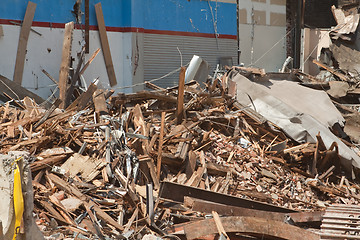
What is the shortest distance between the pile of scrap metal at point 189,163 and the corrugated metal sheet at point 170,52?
139 inches

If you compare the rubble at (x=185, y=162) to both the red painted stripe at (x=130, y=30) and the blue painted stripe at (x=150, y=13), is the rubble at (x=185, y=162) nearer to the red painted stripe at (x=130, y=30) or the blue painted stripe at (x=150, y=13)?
the red painted stripe at (x=130, y=30)

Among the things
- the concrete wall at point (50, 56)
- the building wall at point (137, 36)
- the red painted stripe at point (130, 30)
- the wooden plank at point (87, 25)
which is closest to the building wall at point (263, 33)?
the building wall at point (137, 36)

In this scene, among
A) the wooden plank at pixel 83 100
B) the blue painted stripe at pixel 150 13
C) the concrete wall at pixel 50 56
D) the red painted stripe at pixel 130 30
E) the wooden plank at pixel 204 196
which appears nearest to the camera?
the wooden plank at pixel 204 196

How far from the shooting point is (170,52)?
15391 millimetres

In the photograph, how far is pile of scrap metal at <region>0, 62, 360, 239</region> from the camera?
630 centimetres

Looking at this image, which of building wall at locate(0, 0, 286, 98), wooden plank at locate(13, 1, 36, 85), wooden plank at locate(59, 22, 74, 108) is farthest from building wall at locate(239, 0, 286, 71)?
wooden plank at locate(13, 1, 36, 85)

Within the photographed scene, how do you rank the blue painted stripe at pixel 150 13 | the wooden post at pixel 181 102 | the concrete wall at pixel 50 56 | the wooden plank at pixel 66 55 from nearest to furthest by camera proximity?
Answer: the wooden post at pixel 181 102 → the wooden plank at pixel 66 55 → the concrete wall at pixel 50 56 → the blue painted stripe at pixel 150 13

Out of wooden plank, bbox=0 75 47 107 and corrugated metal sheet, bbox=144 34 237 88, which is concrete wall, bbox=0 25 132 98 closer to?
corrugated metal sheet, bbox=144 34 237 88

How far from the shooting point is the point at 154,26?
15023mm

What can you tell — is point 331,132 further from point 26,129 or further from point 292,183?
point 26,129

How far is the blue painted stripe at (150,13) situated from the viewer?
1284cm

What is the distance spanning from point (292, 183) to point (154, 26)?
7.67 meters

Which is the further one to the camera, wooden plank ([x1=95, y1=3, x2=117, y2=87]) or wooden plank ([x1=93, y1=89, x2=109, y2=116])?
wooden plank ([x1=95, y1=3, x2=117, y2=87])

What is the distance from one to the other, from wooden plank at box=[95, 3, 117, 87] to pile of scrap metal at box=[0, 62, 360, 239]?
3.84m
